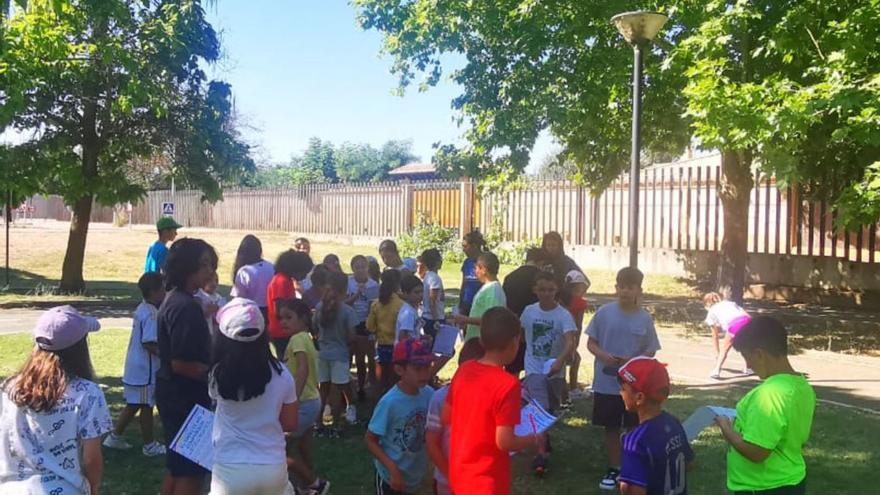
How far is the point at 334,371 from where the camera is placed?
271 inches

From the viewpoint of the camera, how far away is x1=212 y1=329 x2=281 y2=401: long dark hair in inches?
140

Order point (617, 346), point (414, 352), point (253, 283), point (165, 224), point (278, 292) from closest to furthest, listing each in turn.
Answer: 1. point (414, 352)
2. point (617, 346)
3. point (278, 292)
4. point (253, 283)
5. point (165, 224)

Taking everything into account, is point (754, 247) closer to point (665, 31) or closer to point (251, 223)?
point (665, 31)

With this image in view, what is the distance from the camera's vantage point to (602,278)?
63.0 ft

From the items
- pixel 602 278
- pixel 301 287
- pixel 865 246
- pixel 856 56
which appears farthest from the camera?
pixel 602 278

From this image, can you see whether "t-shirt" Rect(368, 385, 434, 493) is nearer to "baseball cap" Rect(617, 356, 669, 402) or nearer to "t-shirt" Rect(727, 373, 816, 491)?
"baseball cap" Rect(617, 356, 669, 402)

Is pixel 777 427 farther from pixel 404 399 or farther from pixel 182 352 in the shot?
pixel 182 352

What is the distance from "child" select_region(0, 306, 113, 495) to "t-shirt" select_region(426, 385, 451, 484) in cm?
144

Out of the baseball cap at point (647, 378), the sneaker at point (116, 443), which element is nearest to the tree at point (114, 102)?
the sneaker at point (116, 443)

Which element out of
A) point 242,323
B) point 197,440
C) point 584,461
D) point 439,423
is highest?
point 242,323

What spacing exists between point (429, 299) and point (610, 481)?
298 centimetres

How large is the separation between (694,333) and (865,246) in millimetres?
5070

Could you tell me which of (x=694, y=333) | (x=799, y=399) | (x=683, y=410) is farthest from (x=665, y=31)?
(x=799, y=399)

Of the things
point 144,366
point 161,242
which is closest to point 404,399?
point 144,366
